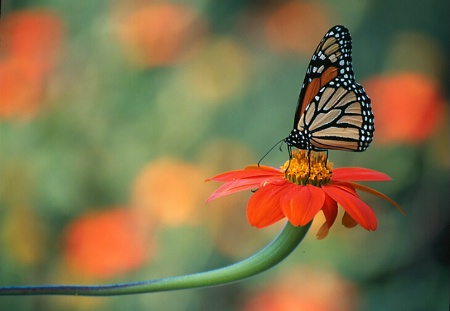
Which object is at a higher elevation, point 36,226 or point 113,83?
point 113,83

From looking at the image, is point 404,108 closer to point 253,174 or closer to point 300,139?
→ point 300,139

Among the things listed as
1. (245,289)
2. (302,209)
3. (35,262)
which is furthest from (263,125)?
(35,262)

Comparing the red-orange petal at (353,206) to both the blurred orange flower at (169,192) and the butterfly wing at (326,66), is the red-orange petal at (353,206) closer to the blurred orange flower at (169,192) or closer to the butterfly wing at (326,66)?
the butterfly wing at (326,66)

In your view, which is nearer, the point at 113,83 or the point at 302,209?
the point at 302,209

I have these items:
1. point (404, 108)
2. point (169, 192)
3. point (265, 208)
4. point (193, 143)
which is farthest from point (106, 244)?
point (404, 108)

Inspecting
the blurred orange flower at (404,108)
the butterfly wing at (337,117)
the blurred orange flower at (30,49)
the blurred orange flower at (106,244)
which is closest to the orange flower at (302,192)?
the butterfly wing at (337,117)

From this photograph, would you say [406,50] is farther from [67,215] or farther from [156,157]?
[67,215]

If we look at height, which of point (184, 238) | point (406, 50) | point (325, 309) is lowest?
point (325, 309)
